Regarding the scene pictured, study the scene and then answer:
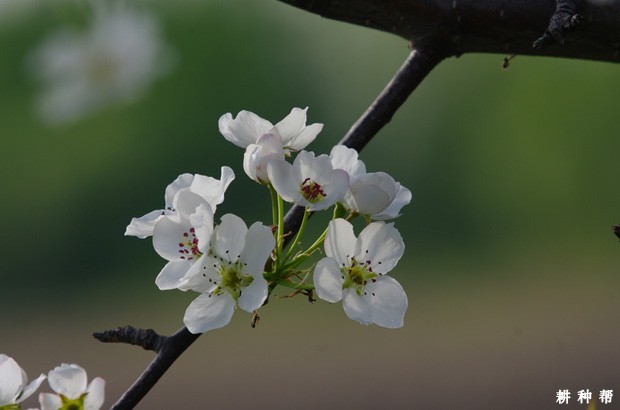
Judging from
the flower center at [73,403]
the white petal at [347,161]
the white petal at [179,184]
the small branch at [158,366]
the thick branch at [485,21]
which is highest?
the thick branch at [485,21]

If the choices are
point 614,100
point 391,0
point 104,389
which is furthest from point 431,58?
point 614,100

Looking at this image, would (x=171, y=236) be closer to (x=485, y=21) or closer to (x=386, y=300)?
(x=386, y=300)

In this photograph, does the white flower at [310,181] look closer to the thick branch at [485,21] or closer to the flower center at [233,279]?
the flower center at [233,279]

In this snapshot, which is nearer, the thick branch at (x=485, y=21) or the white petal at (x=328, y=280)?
the white petal at (x=328, y=280)

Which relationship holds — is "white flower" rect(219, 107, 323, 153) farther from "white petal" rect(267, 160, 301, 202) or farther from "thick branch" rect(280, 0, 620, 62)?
"thick branch" rect(280, 0, 620, 62)

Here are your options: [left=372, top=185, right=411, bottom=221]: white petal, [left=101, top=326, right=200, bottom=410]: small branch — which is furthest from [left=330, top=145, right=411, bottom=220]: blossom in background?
[left=101, top=326, right=200, bottom=410]: small branch

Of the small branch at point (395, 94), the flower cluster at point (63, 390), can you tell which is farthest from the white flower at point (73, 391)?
the small branch at point (395, 94)
